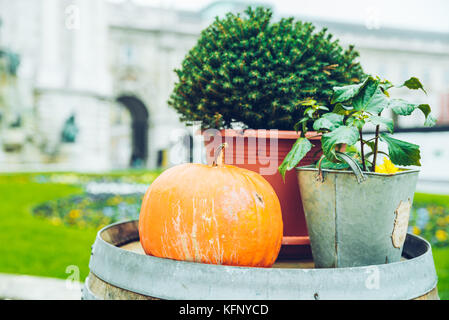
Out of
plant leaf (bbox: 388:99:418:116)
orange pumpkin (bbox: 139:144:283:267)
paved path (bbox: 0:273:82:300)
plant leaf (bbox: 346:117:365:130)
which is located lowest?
paved path (bbox: 0:273:82:300)

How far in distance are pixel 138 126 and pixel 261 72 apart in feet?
85.3

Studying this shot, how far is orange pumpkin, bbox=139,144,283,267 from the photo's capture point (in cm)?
111

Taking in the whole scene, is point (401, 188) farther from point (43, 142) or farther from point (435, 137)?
point (43, 142)

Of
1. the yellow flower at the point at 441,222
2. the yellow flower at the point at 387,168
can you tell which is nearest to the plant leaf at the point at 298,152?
the yellow flower at the point at 387,168

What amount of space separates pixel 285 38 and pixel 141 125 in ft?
84.7

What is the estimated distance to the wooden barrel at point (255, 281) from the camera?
91 centimetres

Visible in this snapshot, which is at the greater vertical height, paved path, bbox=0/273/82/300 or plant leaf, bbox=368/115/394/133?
plant leaf, bbox=368/115/394/133

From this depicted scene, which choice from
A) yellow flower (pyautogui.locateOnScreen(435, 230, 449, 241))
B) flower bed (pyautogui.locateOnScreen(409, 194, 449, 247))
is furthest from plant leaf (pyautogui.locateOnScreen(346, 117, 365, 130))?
yellow flower (pyautogui.locateOnScreen(435, 230, 449, 241))

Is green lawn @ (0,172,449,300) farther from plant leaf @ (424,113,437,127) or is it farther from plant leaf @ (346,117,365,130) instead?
plant leaf @ (346,117,365,130)

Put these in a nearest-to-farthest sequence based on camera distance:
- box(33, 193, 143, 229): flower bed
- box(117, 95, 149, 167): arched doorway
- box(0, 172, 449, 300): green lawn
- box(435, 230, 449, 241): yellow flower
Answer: box(0, 172, 449, 300): green lawn → box(435, 230, 449, 241): yellow flower → box(33, 193, 143, 229): flower bed → box(117, 95, 149, 167): arched doorway

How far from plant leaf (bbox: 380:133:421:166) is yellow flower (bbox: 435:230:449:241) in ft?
10.7

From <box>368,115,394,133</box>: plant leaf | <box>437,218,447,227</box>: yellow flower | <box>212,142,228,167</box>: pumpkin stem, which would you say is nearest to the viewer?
<box>368,115,394,133</box>: plant leaf

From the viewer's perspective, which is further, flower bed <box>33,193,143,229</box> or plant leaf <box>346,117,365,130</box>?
flower bed <box>33,193,143,229</box>

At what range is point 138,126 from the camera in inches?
1049
